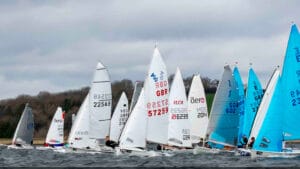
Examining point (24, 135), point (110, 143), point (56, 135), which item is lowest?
point (110, 143)

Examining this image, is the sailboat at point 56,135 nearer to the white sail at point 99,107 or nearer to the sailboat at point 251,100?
the white sail at point 99,107

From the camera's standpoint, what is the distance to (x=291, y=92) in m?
42.8

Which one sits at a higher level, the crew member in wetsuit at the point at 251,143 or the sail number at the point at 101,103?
the sail number at the point at 101,103

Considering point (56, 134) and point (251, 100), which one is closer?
point (251, 100)

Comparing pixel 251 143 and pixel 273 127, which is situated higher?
pixel 273 127

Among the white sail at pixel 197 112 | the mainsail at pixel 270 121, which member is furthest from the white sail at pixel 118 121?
the mainsail at pixel 270 121

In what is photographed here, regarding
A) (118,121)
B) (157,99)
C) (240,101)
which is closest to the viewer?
(157,99)

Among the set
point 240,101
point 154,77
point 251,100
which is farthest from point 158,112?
point 240,101

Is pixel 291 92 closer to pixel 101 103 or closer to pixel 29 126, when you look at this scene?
pixel 101 103

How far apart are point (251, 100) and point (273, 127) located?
1019 cm

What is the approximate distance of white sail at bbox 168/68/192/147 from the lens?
5653 cm

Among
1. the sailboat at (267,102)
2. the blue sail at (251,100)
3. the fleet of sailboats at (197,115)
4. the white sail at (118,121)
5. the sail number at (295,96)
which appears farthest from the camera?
the white sail at (118,121)

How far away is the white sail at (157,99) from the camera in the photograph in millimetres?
49875

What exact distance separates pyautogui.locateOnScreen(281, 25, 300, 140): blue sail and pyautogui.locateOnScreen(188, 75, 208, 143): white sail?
66.7 ft
